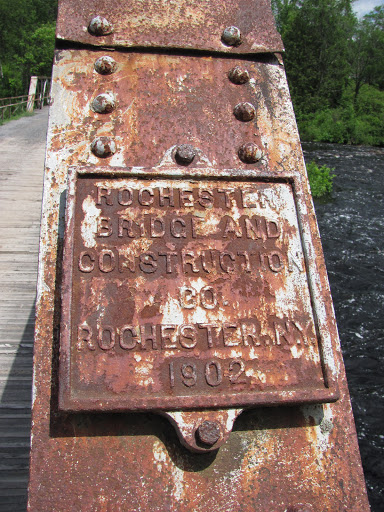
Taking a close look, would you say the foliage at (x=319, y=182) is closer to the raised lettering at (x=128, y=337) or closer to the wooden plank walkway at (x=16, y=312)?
the wooden plank walkway at (x=16, y=312)

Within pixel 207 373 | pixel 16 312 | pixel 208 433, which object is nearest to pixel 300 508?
pixel 208 433

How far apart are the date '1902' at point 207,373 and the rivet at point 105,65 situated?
1.01 m

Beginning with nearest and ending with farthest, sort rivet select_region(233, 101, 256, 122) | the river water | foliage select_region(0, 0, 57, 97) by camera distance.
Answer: rivet select_region(233, 101, 256, 122) < the river water < foliage select_region(0, 0, 57, 97)

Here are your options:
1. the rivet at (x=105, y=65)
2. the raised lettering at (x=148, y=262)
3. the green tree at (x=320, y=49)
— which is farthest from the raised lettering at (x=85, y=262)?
the green tree at (x=320, y=49)

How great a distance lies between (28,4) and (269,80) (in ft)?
121

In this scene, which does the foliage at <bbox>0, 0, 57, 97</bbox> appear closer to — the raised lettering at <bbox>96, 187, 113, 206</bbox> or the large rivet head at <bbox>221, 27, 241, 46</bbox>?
the large rivet head at <bbox>221, 27, 241, 46</bbox>

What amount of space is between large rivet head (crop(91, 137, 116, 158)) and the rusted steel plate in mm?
387

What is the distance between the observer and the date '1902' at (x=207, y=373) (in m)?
1.20

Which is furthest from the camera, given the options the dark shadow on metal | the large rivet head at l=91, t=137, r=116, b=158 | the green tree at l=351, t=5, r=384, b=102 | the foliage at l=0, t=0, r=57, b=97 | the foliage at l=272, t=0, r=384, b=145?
the green tree at l=351, t=5, r=384, b=102

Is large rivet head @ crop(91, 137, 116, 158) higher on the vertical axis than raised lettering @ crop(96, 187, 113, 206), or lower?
higher

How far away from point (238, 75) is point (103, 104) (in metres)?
0.49

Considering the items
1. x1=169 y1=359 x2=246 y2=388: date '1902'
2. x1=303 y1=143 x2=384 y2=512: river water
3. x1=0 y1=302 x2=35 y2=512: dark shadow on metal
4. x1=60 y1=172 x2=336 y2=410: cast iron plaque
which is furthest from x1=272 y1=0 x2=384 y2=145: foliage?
x1=169 y1=359 x2=246 y2=388: date '1902'

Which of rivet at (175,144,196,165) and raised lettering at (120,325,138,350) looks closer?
raised lettering at (120,325,138,350)

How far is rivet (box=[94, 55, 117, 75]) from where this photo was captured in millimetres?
1546
